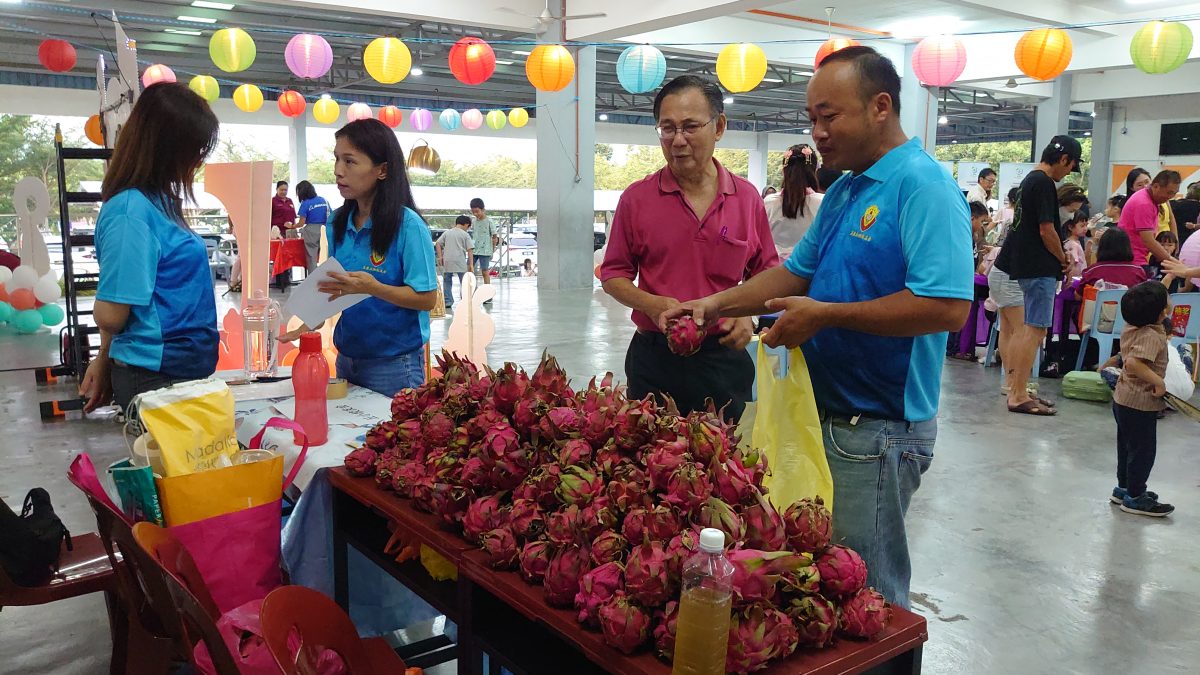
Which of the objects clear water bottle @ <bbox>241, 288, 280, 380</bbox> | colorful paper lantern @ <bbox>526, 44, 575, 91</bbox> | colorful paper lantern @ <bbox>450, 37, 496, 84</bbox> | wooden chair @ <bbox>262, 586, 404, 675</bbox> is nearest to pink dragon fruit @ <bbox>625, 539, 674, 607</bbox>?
wooden chair @ <bbox>262, 586, 404, 675</bbox>

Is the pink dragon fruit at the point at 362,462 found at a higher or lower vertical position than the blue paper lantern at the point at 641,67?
lower

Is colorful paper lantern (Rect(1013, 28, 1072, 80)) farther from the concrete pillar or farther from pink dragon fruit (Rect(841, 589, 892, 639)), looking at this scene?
pink dragon fruit (Rect(841, 589, 892, 639))

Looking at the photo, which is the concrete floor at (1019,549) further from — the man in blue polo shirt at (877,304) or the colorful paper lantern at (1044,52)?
the colorful paper lantern at (1044,52)

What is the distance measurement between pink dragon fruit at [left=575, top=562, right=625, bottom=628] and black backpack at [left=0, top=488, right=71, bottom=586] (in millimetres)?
1536

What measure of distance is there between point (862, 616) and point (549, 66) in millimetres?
7658

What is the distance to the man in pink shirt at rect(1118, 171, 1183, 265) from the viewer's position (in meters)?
5.95

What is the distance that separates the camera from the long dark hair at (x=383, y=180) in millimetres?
2463

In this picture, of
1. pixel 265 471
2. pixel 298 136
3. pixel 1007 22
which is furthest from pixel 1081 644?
pixel 298 136

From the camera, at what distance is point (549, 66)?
812cm

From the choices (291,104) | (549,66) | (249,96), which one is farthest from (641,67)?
(291,104)

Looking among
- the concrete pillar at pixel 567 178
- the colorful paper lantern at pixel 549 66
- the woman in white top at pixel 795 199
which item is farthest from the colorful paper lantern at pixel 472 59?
the woman in white top at pixel 795 199

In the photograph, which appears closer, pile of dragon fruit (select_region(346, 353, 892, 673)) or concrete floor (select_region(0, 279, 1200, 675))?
pile of dragon fruit (select_region(346, 353, 892, 673))

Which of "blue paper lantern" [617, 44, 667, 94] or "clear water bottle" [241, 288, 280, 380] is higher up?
"blue paper lantern" [617, 44, 667, 94]

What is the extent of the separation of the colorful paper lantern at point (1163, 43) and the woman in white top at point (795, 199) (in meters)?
4.57
